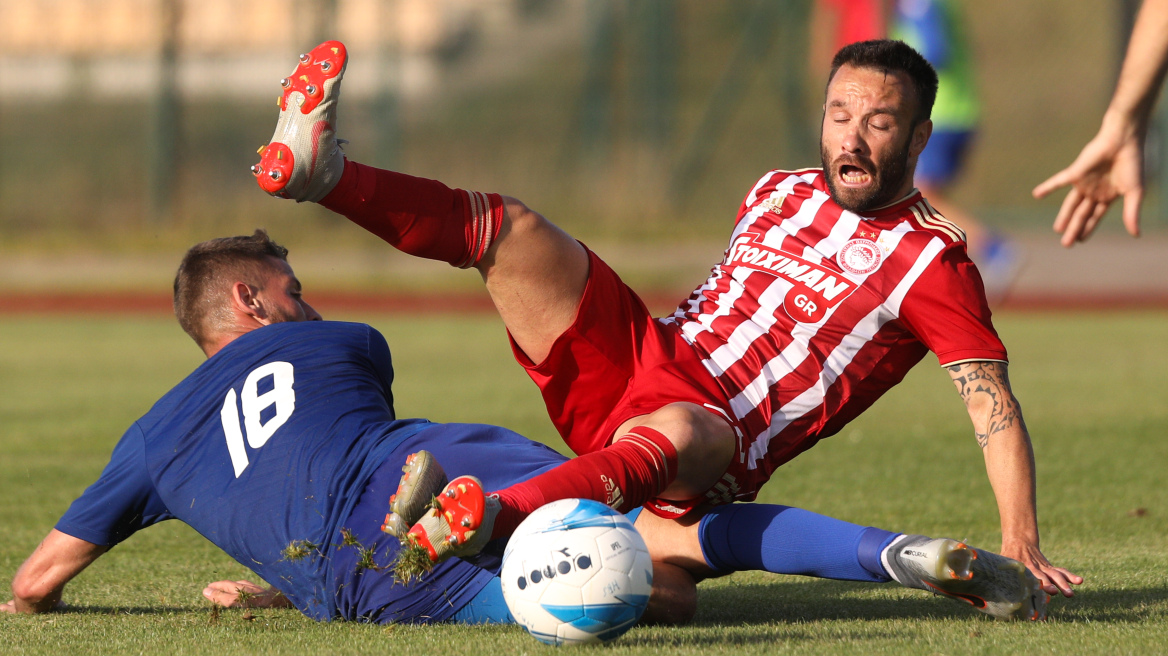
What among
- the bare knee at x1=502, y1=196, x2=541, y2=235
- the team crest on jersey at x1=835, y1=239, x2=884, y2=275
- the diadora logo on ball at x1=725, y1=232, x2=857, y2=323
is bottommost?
the diadora logo on ball at x1=725, y1=232, x2=857, y2=323

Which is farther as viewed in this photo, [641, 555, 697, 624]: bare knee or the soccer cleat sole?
[641, 555, 697, 624]: bare knee

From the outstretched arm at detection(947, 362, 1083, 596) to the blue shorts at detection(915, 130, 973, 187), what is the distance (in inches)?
242

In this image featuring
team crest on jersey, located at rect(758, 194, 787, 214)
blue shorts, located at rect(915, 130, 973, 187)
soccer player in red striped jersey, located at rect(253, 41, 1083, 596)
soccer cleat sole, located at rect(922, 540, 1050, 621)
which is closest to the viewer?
soccer cleat sole, located at rect(922, 540, 1050, 621)

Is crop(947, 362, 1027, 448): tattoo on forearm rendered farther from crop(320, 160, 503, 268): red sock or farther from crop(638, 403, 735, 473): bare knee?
crop(320, 160, 503, 268): red sock

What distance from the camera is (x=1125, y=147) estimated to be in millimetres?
3291

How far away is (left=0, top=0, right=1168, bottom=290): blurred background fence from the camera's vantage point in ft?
56.5

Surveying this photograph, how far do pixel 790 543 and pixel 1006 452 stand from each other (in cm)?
56

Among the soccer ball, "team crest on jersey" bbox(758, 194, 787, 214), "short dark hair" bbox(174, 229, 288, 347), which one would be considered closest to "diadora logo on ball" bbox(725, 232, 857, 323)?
"team crest on jersey" bbox(758, 194, 787, 214)

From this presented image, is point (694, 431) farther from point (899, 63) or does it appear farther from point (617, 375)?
point (899, 63)

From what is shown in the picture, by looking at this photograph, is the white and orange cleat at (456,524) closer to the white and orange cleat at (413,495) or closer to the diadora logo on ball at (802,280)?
the white and orange cleat at (413,495)

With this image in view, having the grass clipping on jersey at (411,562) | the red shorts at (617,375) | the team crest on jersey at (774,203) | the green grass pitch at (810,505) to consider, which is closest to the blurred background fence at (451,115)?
the green grass pitch at (810,505)

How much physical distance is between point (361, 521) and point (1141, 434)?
427cm

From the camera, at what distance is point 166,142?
1731 cm

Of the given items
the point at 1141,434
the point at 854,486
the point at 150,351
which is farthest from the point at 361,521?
the point at 150,351
